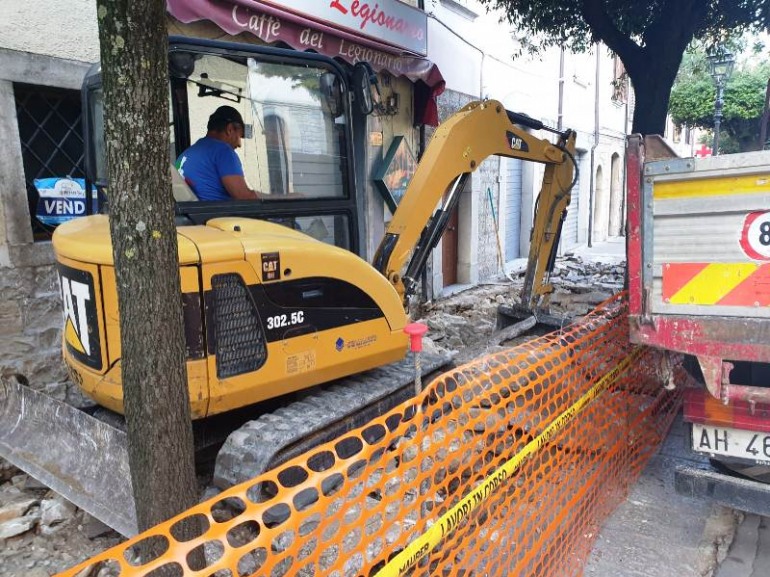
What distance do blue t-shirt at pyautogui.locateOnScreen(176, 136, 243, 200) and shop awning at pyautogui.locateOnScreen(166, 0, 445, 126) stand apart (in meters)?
1.52

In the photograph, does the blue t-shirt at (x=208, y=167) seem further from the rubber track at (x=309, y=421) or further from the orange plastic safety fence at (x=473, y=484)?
the orange plastic safety fence at (x=473, y=484)

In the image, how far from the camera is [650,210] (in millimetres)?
2779

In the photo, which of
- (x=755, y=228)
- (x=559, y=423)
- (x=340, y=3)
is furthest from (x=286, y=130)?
(x=340, y=3)

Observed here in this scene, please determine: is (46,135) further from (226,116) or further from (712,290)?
(712,290)

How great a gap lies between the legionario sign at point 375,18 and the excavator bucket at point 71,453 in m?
4.14

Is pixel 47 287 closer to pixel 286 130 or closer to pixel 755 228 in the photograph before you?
pixel 286 130

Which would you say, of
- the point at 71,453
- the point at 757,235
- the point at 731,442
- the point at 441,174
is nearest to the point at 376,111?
the point at 441,174

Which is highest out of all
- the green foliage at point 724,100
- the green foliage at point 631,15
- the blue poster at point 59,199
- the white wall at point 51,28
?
the green foliage at point 724,100

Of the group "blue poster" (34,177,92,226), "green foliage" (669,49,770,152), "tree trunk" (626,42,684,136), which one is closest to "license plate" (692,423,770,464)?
"blue poster" (34,177,92,226)

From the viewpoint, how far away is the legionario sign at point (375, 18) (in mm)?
6152

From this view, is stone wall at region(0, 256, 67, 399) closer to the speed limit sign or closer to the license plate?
the license plate

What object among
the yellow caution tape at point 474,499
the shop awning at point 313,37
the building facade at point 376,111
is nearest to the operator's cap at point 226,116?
the building facade at point 376,111

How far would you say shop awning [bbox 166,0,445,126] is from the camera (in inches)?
203

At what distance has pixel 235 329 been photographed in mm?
2980
